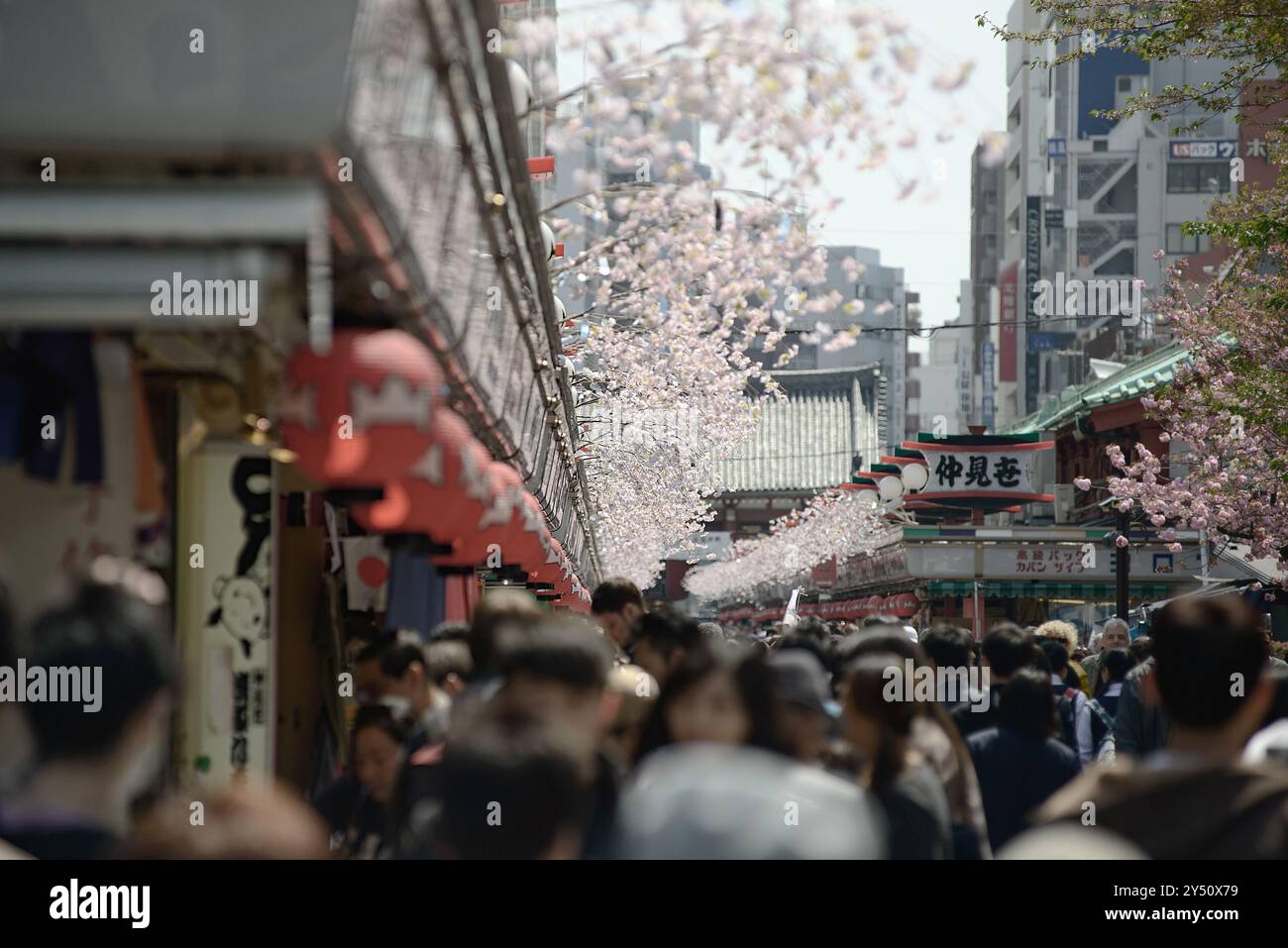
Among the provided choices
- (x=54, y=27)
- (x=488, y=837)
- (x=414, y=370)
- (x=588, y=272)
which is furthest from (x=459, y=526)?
(x=588, y=272)

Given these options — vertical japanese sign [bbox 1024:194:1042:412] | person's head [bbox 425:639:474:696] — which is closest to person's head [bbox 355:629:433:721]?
person's head [bbox 425:639:474:696]

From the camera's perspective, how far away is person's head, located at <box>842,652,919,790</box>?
5496 mm

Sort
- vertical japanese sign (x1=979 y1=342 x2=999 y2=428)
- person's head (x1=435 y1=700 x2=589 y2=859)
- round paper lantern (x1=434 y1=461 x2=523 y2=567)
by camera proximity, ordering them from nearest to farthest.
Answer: person's head (x1=435 y1=700 x2=589 y2=859)
round paper lantern (x1=434 y1=461 x2=523 y2=567)
vertical japanese sign (x1=979 y1=342 x2=999 y2=428)

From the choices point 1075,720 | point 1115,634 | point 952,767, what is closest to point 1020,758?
point 952,767

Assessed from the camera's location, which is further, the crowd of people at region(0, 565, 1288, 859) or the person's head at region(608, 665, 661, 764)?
the person's head at region(608, 665, 661, 764)

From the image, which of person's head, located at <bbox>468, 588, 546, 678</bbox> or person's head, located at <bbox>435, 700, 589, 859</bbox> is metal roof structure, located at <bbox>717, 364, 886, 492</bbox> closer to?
person's head, located at <bbox>468, 588, 546, 678</bbox>

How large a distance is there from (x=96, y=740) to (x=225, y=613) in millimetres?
3807

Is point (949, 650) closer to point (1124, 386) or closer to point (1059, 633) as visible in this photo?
point (1059, 633)

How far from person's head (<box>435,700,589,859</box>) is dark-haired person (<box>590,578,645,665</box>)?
5953mm

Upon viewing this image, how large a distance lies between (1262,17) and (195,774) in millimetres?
11371

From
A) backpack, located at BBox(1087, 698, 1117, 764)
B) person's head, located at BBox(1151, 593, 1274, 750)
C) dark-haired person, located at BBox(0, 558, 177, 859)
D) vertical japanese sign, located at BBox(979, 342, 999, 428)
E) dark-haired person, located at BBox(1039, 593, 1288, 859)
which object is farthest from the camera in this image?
vertical japanese sign, located at BBox(979, 342, 999, 428)

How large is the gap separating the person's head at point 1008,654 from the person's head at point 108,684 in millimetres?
5528

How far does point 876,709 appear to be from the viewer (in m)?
5.65

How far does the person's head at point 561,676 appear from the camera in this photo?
14.8ft
